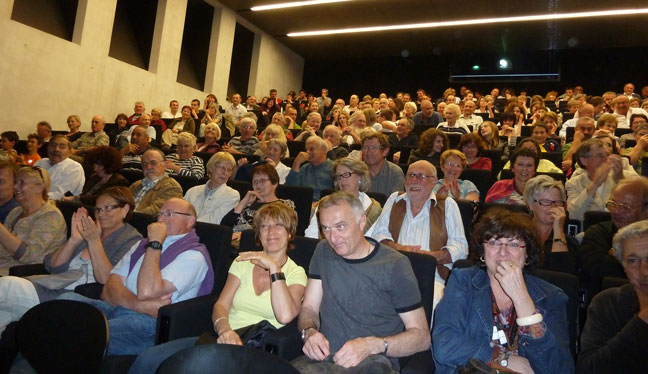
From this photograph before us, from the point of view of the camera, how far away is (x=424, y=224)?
247 centimetres

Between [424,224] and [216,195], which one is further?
[216,195]

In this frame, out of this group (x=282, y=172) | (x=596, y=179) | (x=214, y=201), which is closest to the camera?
(x=596, y=179)

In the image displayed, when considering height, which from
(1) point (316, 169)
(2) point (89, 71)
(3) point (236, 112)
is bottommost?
(1) point (316, 169)

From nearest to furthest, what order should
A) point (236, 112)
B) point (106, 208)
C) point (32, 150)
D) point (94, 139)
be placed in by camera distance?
point (106, 208) < point (32, 150) < point (94, 139) < point (236, 112)

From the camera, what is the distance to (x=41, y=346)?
146 centimetres

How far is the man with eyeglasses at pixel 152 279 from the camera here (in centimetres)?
185

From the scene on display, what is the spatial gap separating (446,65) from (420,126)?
25.3ft

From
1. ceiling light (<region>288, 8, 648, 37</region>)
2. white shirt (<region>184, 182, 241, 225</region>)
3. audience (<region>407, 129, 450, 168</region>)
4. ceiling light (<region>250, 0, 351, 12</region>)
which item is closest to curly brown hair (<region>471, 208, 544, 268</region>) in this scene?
white shirt (<region>184, 182, 241, 225</region>)

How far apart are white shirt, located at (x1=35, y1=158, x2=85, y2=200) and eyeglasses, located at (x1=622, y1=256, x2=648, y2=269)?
4.14 meters

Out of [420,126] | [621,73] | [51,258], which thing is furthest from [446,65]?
[51,258]

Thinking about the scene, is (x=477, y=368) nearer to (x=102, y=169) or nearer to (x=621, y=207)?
(x=621, y=207)

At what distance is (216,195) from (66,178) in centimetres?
166

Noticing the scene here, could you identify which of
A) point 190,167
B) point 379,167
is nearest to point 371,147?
point 379,167

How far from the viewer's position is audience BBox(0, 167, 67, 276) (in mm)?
2428
